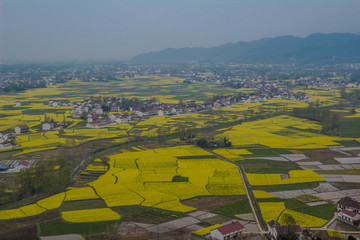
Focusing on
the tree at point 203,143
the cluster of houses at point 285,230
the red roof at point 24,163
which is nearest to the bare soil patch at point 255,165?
the tree at point 203,143

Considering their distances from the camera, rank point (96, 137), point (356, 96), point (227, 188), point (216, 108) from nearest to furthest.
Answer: point (227, 188) < point (96, 137) < point (216, 108) < point (356, 96)

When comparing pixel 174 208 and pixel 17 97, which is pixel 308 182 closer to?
pixel 174 208

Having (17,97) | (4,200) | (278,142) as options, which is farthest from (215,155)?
(17,97)

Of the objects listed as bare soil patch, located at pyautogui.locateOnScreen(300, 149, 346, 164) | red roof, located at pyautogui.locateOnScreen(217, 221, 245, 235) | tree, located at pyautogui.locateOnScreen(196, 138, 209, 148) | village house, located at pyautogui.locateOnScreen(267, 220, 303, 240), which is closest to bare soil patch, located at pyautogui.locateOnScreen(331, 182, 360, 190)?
bare soil patch, located at pyautogui.locateOnScreen(300, 149, 346, 164)

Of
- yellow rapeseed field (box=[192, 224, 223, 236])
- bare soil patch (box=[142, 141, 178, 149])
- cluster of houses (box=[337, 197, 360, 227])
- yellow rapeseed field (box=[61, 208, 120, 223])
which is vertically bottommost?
bare soil patch (box=[142, 141, 178, 149])

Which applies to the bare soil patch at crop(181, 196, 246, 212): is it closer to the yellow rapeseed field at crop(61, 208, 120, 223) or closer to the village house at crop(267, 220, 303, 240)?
the village house at crop(267, 220, 303, 240)

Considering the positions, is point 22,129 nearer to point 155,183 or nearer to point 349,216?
point 155,183

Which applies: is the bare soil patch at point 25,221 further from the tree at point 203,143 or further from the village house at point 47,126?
the village house at point 47,126
